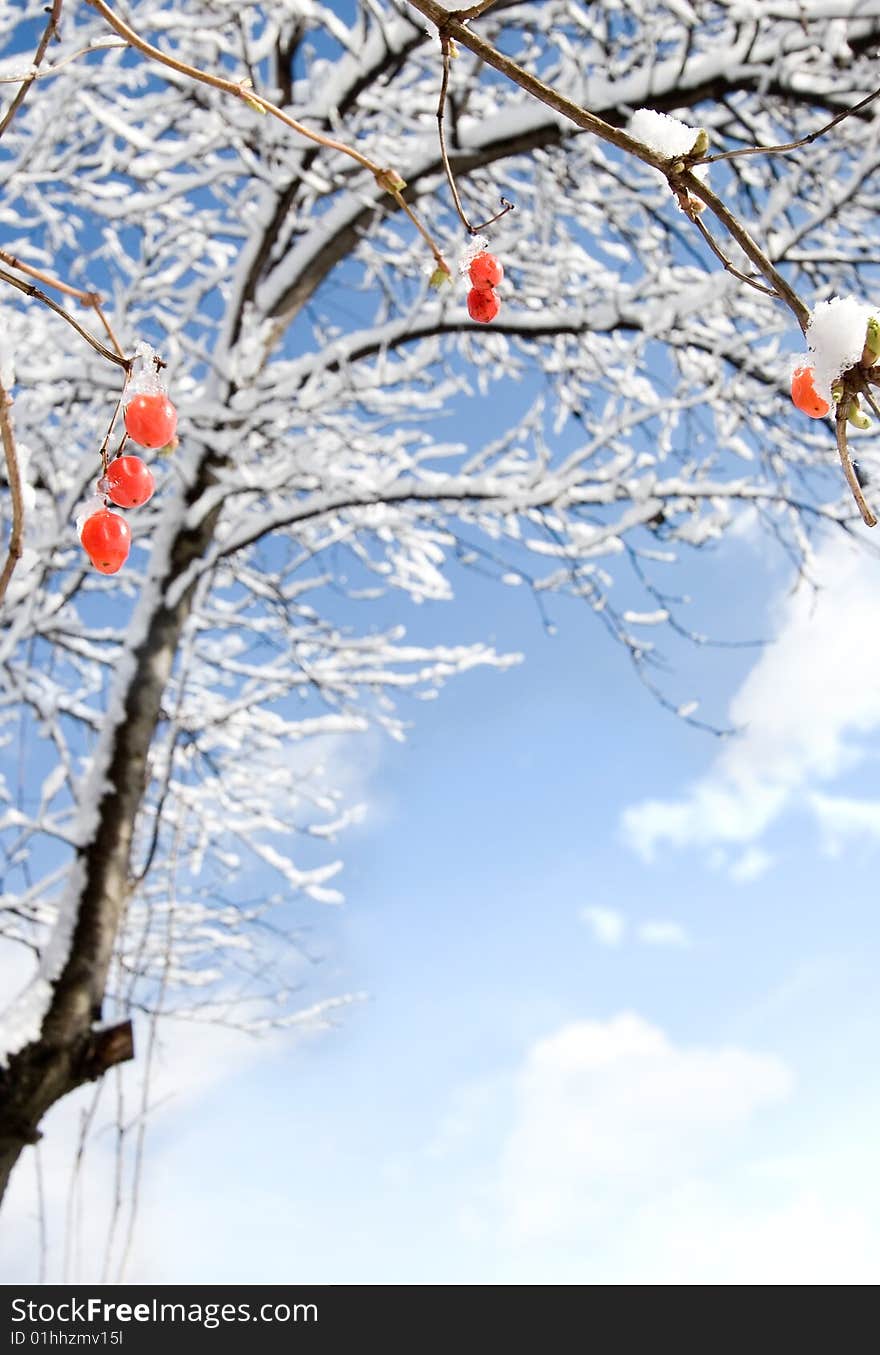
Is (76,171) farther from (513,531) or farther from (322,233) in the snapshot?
(513,531)

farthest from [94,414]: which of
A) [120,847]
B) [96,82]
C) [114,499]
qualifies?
[114,499]

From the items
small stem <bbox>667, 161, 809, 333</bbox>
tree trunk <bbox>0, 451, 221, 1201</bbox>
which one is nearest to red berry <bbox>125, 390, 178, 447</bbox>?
small stem <bbox>667, 161, 809, 333</bbox>

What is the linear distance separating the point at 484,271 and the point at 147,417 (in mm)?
373

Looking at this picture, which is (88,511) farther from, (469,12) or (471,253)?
(469,12)

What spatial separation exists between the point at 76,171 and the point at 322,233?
1883 mm

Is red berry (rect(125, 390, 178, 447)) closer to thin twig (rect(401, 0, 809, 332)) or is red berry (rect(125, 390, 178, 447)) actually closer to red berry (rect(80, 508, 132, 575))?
red berry (rect(80, 508, 132, 575))

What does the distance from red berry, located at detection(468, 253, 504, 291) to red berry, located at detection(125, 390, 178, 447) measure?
34 cm

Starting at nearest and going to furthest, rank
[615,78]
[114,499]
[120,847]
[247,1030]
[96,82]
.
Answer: [114,499] < [120,847] < [615,78] < [247,1030] < [96,82]

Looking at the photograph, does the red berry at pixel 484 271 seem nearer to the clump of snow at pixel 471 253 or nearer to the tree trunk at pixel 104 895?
the clump of snow at pixel 471 253

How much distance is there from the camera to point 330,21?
4102 mm

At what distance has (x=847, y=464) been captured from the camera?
24.0 inches

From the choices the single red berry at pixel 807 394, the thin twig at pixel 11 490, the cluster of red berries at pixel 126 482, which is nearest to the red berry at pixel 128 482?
the cluster of red berries at pixel 126 482

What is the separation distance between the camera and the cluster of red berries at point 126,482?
1030 mm

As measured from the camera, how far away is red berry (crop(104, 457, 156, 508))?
3.64ft
